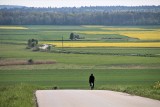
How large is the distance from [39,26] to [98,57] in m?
75.0

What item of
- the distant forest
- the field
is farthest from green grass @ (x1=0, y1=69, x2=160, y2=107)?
the distant forest

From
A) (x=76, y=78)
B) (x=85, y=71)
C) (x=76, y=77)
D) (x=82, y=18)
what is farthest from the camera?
(x=82, y=18)

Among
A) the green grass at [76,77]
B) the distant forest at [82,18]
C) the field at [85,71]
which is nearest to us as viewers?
the field at [85,71]

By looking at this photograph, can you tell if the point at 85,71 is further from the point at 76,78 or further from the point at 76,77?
the point at 76,78

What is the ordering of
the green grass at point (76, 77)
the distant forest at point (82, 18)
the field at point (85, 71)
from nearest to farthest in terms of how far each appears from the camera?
the field at point (85, 71)
the green grass at point (76, 77)
the distant forest at point (82, 18)

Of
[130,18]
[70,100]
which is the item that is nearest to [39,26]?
[130,18]

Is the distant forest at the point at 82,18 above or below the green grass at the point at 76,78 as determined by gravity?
below

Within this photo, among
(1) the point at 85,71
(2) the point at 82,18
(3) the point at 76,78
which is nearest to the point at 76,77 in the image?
(3) the point at 76,78

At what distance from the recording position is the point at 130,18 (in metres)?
131

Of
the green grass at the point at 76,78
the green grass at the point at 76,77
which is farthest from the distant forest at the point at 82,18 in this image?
the green grass at the point at 76,78

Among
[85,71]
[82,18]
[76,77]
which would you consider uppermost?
[76,77]

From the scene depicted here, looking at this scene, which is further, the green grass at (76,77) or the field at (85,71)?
the green grass at (76,77)

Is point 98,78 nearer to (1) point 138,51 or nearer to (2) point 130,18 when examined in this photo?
(1) point 138,51

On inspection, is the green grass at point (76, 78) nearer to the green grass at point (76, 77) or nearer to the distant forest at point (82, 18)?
the green grass at point (76, 77)
